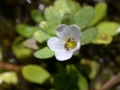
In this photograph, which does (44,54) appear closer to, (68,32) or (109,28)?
(68,32)

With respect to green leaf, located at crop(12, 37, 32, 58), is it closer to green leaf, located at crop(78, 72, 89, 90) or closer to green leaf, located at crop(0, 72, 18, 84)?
green leaf, located at crop(0, 72, 18, 84)

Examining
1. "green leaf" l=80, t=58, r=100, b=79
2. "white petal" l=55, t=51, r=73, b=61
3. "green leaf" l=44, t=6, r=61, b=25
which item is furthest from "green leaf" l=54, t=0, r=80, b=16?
"white petal" l=55, t=51, r=73, b=61

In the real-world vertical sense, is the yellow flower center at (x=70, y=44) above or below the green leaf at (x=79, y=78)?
above

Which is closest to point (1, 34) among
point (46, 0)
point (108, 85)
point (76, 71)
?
point (46, 0)

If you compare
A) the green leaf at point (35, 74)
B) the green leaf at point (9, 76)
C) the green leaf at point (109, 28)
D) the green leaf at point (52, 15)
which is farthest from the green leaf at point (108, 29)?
the green leaf at point (9, 76)

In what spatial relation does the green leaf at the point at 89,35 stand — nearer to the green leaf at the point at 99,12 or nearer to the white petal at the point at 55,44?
the white petal at the point at 55,44

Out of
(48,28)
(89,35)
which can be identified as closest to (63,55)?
(89,35)
